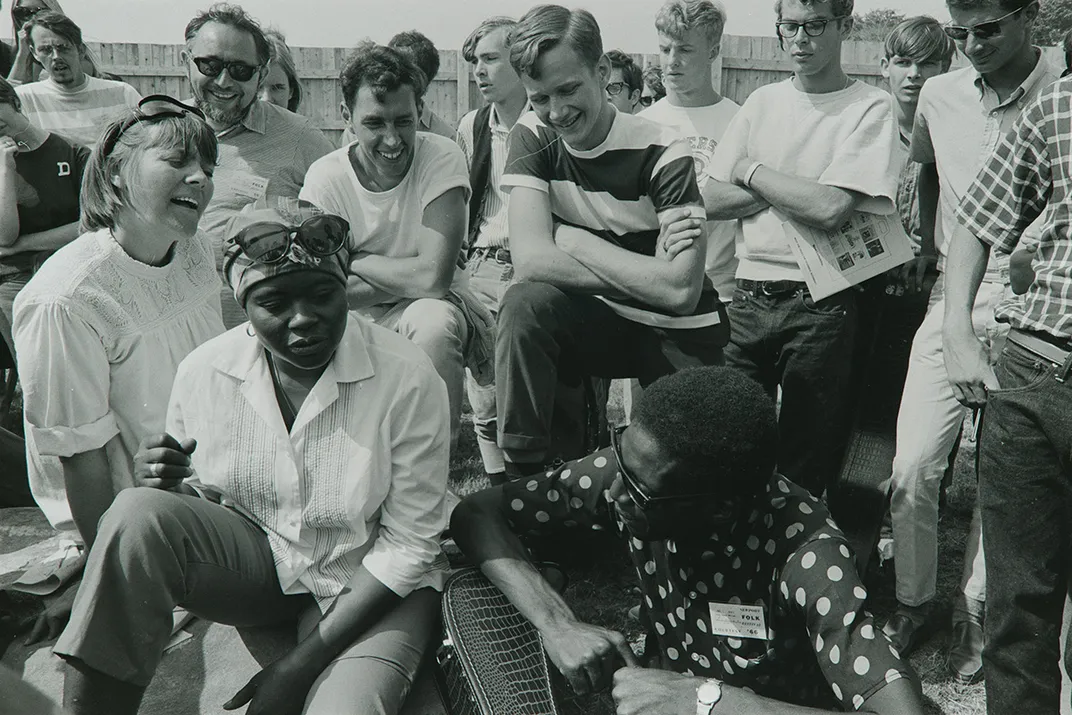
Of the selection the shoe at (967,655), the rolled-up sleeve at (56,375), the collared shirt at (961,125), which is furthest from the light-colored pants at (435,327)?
the shoe at (967,655)

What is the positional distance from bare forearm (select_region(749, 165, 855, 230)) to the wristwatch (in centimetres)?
203

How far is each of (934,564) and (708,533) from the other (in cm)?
156

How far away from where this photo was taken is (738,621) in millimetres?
2549

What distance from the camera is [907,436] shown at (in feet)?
12.0

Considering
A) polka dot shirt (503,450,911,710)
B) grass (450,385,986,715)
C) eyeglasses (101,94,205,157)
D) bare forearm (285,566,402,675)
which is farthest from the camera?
eyeglasses (101,94,205,157)

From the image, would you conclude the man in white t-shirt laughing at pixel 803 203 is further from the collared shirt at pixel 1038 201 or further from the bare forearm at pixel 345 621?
the bare forearm at pixel 345 621

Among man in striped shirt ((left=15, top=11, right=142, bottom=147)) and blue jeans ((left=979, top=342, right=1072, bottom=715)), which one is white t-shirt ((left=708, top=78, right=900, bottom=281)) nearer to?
blue jeans ((left=979, top=342, right=1072, bottom=715))

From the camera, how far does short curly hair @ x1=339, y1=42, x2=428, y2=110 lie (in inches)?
152

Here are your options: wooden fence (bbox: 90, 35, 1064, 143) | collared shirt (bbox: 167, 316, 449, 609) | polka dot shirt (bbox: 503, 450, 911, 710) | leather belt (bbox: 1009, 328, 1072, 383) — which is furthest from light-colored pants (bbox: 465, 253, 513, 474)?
wooden fence (bbox: 90, 35, 1064, 143)

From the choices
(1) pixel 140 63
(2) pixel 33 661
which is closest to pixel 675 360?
(2) pixel 33 661

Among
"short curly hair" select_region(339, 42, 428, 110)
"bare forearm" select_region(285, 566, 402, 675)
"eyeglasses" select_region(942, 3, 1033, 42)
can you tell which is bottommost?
"bare forearm" select_region(285, 566, 402, 675)

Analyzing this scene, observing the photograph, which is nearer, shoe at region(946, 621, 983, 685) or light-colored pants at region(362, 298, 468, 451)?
shoe at region(946, 621, 983, 685)

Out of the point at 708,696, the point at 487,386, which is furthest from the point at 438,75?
the point at 708,696

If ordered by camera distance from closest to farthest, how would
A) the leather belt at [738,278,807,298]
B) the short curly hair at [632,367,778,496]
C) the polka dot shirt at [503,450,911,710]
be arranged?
the polka dot shirt at [503,450,911,710] → the short curly hair at [632,367,778,496] → the leather belt at [738,278,807,298]
